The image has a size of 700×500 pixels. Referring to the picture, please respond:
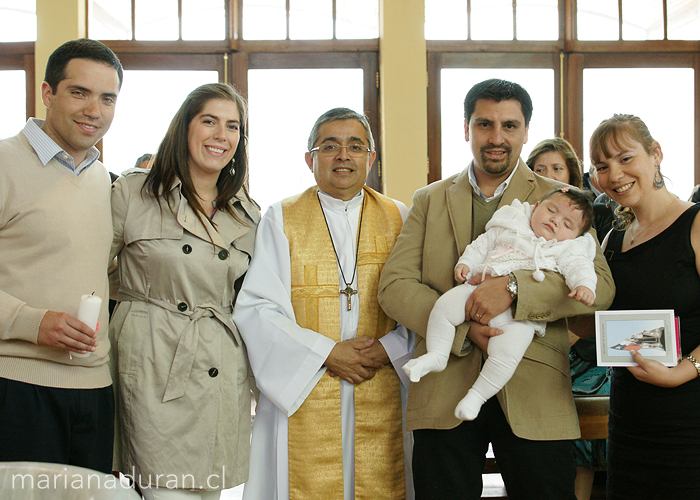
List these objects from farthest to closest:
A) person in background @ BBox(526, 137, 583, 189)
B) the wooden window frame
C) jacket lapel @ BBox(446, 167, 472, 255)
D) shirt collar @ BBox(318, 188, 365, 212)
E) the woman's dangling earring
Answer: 1. the wooden window frame
2. person in background @ BBox(526, 137, 583, 189)
3. shirt collar @ BBox(318, 188, 365, 212)
4. jacket lapel @ BBox(446, 167, 472, 255)
5. the woman's dangling earring

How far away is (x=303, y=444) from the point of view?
2215 mm

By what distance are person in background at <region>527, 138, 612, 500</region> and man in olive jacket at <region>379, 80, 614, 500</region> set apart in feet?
2.98

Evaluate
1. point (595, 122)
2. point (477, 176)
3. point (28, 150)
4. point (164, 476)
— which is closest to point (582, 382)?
point (477, 176)

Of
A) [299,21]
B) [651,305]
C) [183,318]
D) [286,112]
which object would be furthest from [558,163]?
[299,21]

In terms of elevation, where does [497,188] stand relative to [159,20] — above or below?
below

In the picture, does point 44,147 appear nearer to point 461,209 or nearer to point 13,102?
point 461,209

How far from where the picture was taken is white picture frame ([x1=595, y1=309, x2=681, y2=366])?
1604 millimetres

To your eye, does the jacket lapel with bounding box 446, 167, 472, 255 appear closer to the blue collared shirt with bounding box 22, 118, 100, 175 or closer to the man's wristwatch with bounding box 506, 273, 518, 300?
the man's wristwatch with bounding box 506, 273, 518, 300

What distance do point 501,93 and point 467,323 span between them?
78cm

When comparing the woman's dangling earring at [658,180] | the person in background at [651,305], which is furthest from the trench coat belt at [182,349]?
the woman's dangling earring at [658,180]

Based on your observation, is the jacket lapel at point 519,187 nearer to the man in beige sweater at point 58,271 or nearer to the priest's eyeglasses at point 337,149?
the priest's eyeglasses at point 337,149

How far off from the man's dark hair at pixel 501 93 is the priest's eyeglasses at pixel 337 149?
0.48 m

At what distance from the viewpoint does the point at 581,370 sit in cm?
285

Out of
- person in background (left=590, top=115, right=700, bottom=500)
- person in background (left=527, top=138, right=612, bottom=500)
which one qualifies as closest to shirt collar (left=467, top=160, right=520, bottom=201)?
person in background (left=590, top=115, right=700, bottom=500)
